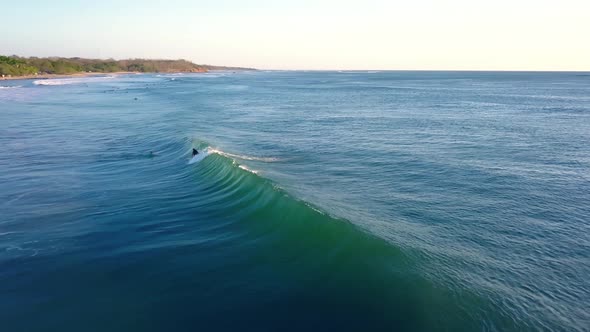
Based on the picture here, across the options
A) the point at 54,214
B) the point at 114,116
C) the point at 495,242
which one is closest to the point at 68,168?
the point at 54,214

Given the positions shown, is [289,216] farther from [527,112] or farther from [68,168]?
[527,112]

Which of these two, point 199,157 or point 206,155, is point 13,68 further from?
point 206,155

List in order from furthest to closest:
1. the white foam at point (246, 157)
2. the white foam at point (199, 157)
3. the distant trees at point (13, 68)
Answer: the distant trees at point (13, 68)
the white foam at point (246, 157)
the white foam at point (199, 157)

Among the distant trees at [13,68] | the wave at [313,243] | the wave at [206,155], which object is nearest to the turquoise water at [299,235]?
the wave at [313,243]

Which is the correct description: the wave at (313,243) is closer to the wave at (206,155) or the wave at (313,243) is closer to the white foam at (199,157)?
the wave at (206,155)

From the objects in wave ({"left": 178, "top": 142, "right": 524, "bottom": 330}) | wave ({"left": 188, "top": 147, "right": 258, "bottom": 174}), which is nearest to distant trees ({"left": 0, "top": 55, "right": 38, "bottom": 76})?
wave ({"left": 188, "top": 147, "right": 258, "bottom": 174})

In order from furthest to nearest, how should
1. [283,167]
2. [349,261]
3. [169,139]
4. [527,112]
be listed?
[527,112] → [169,139] → [283,167] → [349,261]

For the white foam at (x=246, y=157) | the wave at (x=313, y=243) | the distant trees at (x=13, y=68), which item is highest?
the distant trees at (x=13, y=68)

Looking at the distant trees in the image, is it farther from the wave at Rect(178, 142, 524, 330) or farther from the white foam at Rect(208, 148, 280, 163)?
the wave at Rect(178, 142, 524, 330)
